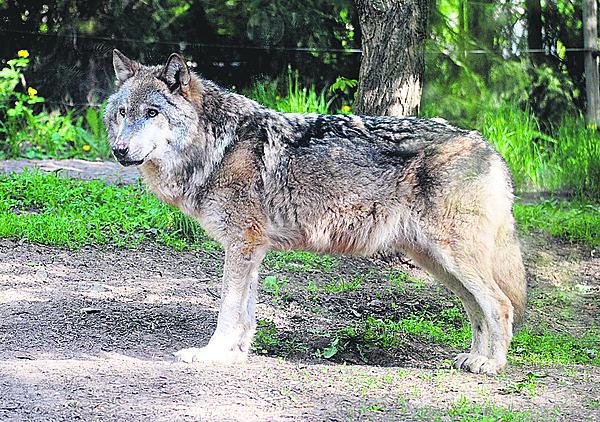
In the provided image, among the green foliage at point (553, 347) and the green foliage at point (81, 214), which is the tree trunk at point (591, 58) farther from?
the green foliage at point (81, 214)

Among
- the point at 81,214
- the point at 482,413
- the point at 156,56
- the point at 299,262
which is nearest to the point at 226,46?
the point at 156,56

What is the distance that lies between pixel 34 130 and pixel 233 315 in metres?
6.64

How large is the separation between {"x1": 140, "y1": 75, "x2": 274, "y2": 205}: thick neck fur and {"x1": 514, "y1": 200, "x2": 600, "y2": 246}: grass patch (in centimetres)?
417

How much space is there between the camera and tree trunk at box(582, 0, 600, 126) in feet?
37.4

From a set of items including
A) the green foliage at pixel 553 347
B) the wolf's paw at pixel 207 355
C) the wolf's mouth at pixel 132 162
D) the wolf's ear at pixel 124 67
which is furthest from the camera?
the green foliage at pixel 553 347

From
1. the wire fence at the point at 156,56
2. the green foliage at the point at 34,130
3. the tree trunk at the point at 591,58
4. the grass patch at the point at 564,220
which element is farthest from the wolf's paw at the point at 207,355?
the tree trunk at the point at 591,58

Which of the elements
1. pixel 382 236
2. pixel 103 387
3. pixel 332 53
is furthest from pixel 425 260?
pixel 332 53

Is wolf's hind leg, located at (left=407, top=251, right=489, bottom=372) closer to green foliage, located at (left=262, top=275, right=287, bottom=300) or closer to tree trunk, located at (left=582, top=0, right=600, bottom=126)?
green foliage, located at (left=262, top=275, right=287, bottom=300)

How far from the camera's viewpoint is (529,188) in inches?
404

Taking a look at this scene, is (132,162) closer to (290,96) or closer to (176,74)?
(176,74)

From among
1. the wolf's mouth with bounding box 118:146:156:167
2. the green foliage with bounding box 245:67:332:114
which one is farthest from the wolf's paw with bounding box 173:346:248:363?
the green foliage with bounding box 245:67:332:114

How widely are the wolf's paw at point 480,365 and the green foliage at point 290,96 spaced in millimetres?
5445

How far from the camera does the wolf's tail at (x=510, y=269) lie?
18.3 ft

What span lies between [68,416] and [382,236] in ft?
7.27
